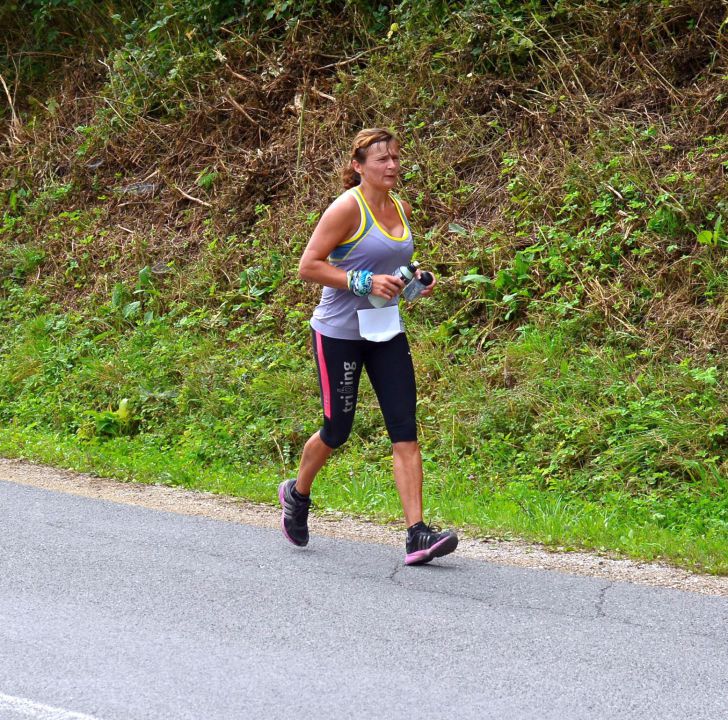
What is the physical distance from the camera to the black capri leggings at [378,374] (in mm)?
6066

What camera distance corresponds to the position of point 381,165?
5.95 m

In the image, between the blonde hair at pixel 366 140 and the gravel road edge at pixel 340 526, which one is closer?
the gravel road edge at pixel 340 526

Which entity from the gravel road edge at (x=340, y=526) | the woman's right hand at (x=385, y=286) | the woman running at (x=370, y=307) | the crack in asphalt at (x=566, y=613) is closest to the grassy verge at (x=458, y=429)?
the gravel road edge at (x=340, y=526)

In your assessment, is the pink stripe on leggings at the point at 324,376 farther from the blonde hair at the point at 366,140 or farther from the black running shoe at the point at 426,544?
the blonde hair at the point at 366,140

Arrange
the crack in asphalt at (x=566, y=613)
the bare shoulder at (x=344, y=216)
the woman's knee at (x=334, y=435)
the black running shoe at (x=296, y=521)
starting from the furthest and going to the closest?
the black running shoe at (x=296, y=521) < the woman's knee at (x=334, y=435) < the bare shoulder at (x=344, y=216) < the crack in asphalt at (x=566, y=613)

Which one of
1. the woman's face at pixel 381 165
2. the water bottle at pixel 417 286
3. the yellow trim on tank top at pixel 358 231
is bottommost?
the water bottle at pixel 417 286

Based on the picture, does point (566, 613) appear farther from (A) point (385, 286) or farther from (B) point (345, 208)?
(B) point (345, 208)

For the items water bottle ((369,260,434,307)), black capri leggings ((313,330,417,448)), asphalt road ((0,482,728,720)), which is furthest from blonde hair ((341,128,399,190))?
asphalt road ((0,482,728,720))

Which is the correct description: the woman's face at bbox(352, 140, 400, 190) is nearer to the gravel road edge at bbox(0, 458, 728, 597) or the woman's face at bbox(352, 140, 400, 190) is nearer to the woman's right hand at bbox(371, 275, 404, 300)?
the woman's right hand at bbox(371, 275, 404, 300)

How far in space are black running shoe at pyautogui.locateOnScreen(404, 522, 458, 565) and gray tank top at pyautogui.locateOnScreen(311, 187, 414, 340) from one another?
42.9 inches

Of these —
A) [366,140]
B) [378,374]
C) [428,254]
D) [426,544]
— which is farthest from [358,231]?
[428,254]

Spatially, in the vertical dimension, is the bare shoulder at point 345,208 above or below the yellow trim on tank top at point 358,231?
above

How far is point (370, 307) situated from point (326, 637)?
189 cm

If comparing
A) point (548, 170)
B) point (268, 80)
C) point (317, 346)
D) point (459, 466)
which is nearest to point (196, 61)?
point (268, 80)
